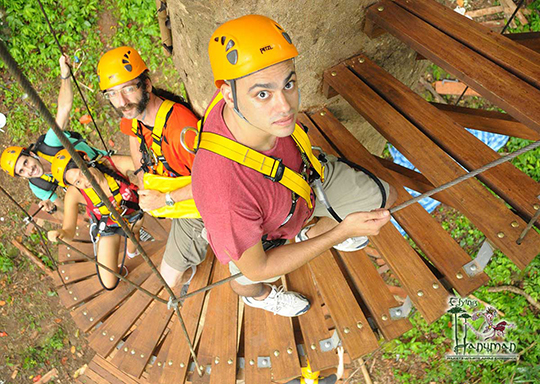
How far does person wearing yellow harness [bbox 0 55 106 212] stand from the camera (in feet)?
12.4

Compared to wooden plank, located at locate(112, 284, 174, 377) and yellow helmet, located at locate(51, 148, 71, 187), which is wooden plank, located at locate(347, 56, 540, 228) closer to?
wooden plank, located at locate(112, 284, 174, 377)

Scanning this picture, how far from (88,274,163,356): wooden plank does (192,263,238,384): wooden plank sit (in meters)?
0.62

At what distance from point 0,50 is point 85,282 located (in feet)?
12.5

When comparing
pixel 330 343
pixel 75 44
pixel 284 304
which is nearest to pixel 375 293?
pixel 330 343

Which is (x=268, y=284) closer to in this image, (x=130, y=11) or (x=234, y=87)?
(x=234, y=87)

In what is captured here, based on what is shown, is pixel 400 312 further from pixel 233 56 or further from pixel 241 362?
pixel 233 56

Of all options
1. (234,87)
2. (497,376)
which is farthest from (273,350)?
(497,376)

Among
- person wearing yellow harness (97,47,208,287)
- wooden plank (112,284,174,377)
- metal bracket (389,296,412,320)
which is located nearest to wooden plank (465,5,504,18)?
person wearing yellow harness (97,47,208,287)

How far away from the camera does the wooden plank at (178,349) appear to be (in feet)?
10.6

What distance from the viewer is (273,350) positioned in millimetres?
3082

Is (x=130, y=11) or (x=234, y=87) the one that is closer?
(x=234, y=87)

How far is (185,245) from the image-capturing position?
11.1 ft

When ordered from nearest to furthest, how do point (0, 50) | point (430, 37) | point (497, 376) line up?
1. point (0, 50)
2. point (430, 37)
3. point (497, 376)

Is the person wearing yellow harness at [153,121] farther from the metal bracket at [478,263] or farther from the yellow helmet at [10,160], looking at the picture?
the metal bracket at [478,263]
